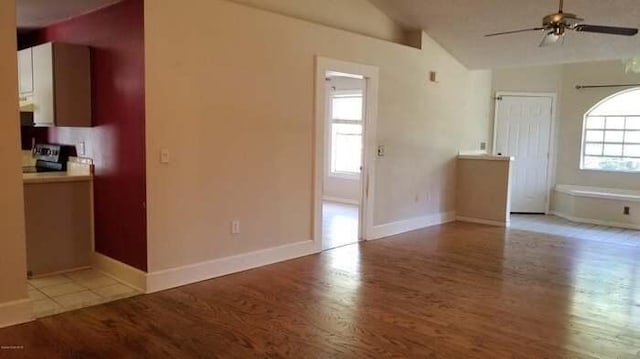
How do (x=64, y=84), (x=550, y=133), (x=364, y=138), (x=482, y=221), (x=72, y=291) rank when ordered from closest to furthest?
(x=72, y=291)
(x=64, y=84)
(x=364, y=138)
(x=482, y=221)
(x=550, y=133)

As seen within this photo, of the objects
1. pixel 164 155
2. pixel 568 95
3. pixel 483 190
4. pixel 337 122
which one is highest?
pixel 568 95

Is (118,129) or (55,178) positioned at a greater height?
(118,129)

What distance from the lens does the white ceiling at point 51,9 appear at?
13.6 feet

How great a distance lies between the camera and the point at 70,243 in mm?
4445

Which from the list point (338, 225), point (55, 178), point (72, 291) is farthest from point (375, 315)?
point (338, 225)

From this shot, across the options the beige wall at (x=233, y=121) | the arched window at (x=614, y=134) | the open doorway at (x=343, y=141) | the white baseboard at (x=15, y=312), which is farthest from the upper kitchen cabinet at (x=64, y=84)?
the arched window at (x=614, y=134)

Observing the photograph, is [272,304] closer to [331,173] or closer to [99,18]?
[99,18]

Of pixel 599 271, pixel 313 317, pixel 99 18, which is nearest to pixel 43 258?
pixel 99 18

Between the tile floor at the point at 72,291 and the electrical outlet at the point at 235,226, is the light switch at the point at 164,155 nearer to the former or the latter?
the electrical outlet at the point at 235,226

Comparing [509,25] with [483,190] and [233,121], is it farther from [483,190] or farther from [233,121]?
[233,121]

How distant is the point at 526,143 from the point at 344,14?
463cm

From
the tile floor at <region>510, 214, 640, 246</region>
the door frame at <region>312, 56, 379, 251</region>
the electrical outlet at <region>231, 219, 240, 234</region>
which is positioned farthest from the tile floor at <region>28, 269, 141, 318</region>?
the tile floor at <region>510, 214, 640, 246</region>

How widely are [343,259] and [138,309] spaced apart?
2.18 meters

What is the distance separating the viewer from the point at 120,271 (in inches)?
165
